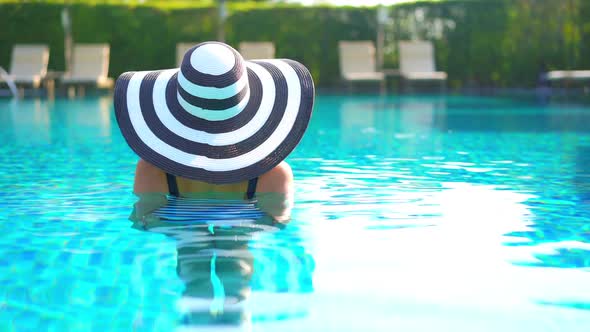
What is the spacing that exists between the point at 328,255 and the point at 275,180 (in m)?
0.59

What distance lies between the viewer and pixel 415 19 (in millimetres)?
20375

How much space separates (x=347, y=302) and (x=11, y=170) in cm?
402

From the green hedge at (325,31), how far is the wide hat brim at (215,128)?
1643 cm

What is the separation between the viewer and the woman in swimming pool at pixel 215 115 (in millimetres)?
3230

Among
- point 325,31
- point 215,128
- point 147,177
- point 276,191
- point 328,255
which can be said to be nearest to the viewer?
point 328,255

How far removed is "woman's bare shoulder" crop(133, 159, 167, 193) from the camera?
3547mm

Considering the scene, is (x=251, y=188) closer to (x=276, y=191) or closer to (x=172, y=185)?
(x=276, y=191)

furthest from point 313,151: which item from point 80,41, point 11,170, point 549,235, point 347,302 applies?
point 80,41

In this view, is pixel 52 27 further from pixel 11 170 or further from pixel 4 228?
pixel 4 228

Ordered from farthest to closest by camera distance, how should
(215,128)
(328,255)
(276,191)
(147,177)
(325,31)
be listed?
1. (325,31)
2. (276,191)
3. (147,177)
4. (215,128)
5. (328,255)

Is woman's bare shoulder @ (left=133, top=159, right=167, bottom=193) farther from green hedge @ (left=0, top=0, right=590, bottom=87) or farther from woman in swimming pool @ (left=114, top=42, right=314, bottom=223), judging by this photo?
green hedge @ (left=0, top=0, right=590, bottom=87)

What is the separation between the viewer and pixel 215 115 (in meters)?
3.27

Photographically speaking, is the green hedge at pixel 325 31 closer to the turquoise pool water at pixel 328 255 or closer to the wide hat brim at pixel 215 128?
the turquoise pool water at pixel 328 255

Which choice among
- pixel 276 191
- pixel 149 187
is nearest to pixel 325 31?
pixel 276 191
